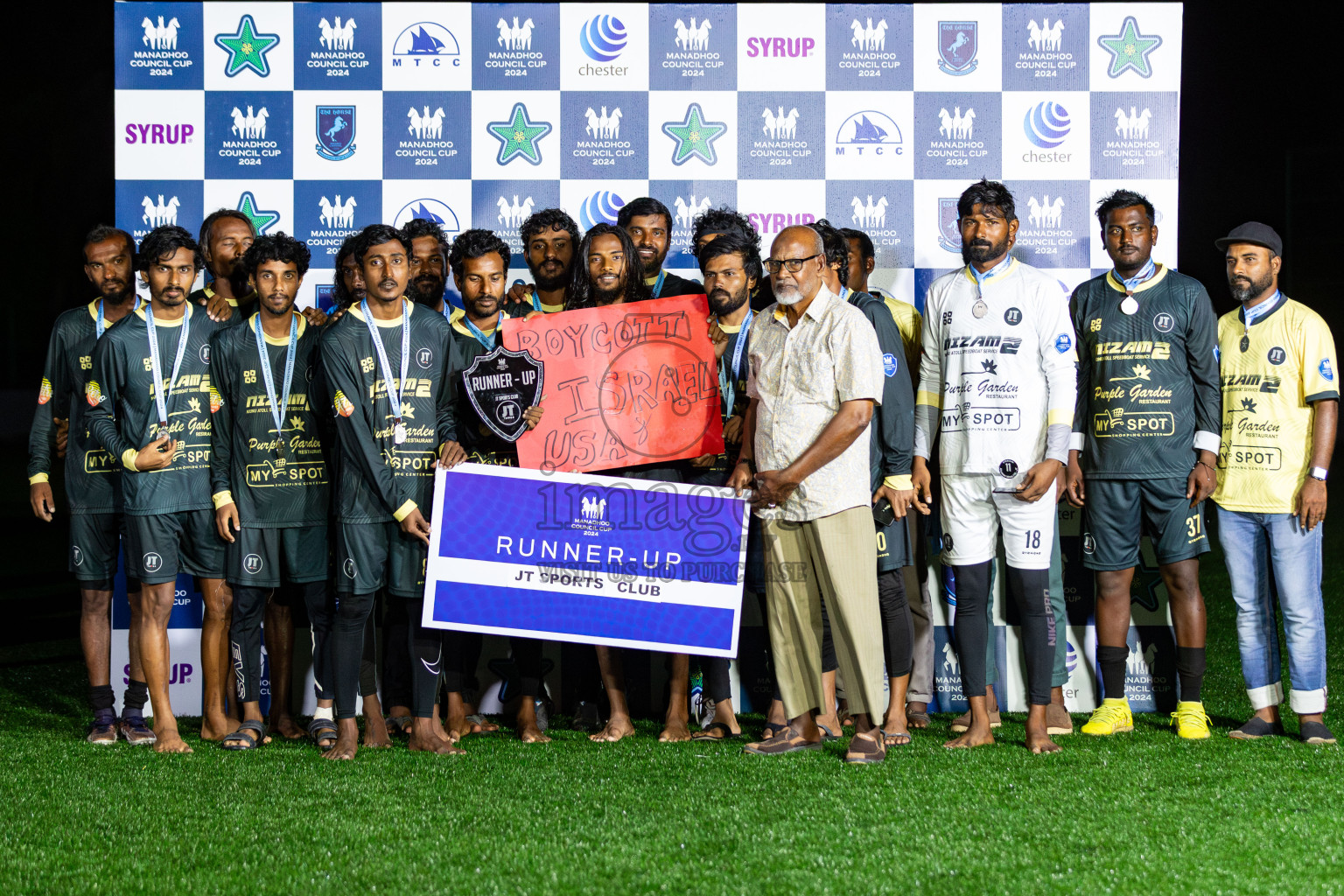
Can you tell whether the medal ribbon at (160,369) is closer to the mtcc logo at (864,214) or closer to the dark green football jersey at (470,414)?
the dark green football jersey at (470,414)

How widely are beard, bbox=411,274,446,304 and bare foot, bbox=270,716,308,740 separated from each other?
1.75 m

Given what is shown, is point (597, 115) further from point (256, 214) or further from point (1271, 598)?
point (1271, 598)

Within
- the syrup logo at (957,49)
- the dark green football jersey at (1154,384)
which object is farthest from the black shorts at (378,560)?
the syrup logo at (957,49)

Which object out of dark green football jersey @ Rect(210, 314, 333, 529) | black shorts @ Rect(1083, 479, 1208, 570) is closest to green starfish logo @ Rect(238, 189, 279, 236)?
dark green football jersey @ Rect(210, 314, 333, 529)

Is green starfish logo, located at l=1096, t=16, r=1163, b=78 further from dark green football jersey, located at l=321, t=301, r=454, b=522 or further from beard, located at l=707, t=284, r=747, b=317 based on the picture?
dark green football jersey, located at l=321, t=301, r=454, b=522

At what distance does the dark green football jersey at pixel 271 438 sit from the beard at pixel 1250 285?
3.45m

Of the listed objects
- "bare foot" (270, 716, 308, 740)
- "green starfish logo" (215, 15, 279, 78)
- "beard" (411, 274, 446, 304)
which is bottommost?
"bare foot" (270, 716, 308, 740)

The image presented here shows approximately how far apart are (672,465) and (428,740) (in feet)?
4.37

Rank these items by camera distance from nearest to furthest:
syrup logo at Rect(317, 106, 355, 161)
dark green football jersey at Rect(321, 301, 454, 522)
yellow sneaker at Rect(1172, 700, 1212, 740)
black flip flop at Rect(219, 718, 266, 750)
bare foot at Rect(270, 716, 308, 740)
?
dark green football jersey at Rect(321, 301, 454, 522), black flip flop at Rect(219, 718, 266, 750), yellow sneaker at Rect(1172, 700, 1212, 740), bare foot at Rect(270, 716, 308, 740), syrup logo at Rect(317, 106, 355, 161)

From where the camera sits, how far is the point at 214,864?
2.98 meters

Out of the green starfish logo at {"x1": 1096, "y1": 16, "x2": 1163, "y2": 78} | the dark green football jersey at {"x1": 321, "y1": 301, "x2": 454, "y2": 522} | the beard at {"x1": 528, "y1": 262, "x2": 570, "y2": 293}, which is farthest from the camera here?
the green starfish logo at {"x1": 1096, "y1": 16, "x2": 1163, "y2": 78}

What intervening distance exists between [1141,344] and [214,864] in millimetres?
3606

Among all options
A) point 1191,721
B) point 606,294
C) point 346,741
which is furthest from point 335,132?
point 1191,721

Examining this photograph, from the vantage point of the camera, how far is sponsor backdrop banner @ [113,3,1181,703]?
5.16 meters
